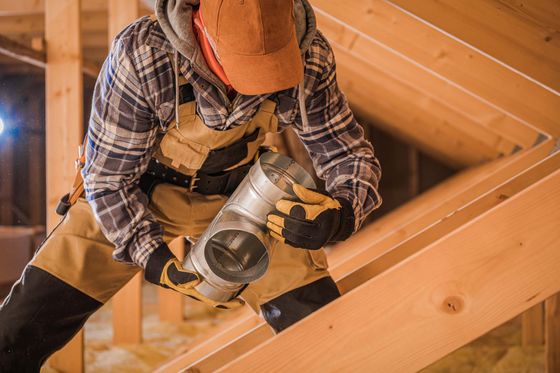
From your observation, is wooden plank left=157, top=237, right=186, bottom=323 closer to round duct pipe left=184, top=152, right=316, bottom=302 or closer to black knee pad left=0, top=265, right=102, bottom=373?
black knee pad left=0, top=265, right=102, bottom=373

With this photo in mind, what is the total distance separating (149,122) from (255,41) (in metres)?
0.32

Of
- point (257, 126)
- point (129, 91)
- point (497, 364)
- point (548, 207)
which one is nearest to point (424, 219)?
point (497, 364)

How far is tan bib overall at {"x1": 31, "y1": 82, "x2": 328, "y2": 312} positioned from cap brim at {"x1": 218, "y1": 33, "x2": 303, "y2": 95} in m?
0.18

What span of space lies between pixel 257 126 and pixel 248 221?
0.31 m

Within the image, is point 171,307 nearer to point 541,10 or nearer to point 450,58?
point 450,58

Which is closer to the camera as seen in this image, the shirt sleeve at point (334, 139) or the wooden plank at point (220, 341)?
the shirt sleeve at point (334, 139)

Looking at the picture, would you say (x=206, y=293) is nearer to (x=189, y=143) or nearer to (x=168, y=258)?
(x=168, y=258)

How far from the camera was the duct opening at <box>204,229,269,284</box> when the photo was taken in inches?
44.1

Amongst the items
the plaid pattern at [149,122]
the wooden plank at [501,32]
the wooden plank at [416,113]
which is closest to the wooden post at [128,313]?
the plaid pattern at [149,122]

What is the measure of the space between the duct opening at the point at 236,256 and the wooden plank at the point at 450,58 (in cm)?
88

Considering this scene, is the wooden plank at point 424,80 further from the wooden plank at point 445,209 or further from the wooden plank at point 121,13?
the wooden plank at point 121,13

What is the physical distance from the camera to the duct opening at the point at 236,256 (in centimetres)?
112

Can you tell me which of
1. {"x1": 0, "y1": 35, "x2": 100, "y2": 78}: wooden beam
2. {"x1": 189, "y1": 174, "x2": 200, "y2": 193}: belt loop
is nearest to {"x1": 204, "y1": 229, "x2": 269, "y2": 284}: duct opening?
{"x1": 189, "y1": 174, "x2": 200, "y2": 193}: belt loop

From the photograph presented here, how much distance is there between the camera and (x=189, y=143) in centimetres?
125
